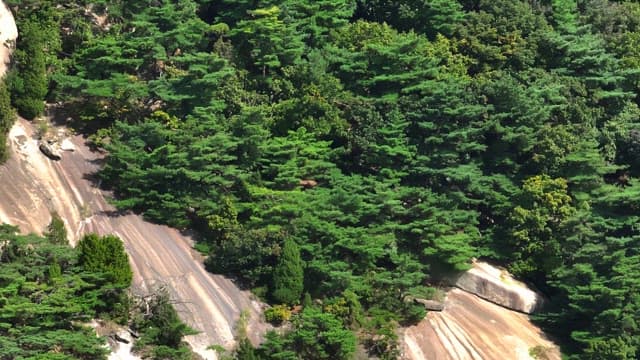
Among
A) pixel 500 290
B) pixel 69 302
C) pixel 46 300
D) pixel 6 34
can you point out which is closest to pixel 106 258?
pixel 69 302

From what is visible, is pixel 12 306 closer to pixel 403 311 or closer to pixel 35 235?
pixel 35 235

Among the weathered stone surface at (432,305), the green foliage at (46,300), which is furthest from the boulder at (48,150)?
the weathered stone surface at (432,305)

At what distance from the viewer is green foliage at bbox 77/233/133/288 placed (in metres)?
27.6

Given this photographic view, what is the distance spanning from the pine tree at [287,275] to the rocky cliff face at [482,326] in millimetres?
4520

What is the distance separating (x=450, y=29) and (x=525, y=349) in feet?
51.3

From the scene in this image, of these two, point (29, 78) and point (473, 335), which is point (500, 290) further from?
point (29, 78)

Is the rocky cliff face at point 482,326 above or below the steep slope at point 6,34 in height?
below

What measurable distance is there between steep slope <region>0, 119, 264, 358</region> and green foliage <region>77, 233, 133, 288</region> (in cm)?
145

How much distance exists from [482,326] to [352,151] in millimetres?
8735

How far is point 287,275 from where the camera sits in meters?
30.7

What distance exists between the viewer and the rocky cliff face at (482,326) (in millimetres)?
31797

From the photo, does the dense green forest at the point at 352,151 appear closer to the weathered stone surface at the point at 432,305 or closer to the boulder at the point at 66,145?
the weathered stone surface at the point at 432,305

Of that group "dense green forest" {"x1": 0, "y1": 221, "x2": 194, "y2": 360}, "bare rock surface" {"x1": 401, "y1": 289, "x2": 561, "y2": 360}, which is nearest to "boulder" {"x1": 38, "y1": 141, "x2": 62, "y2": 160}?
"dense green forest" {"x1": 0, "y1": 221, "x2": 194, "y2": 360}

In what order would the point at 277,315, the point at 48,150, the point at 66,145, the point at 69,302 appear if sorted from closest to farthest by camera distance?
the point at 69,302
the point at 277,315
the point at 48,150
the point at 66,145
